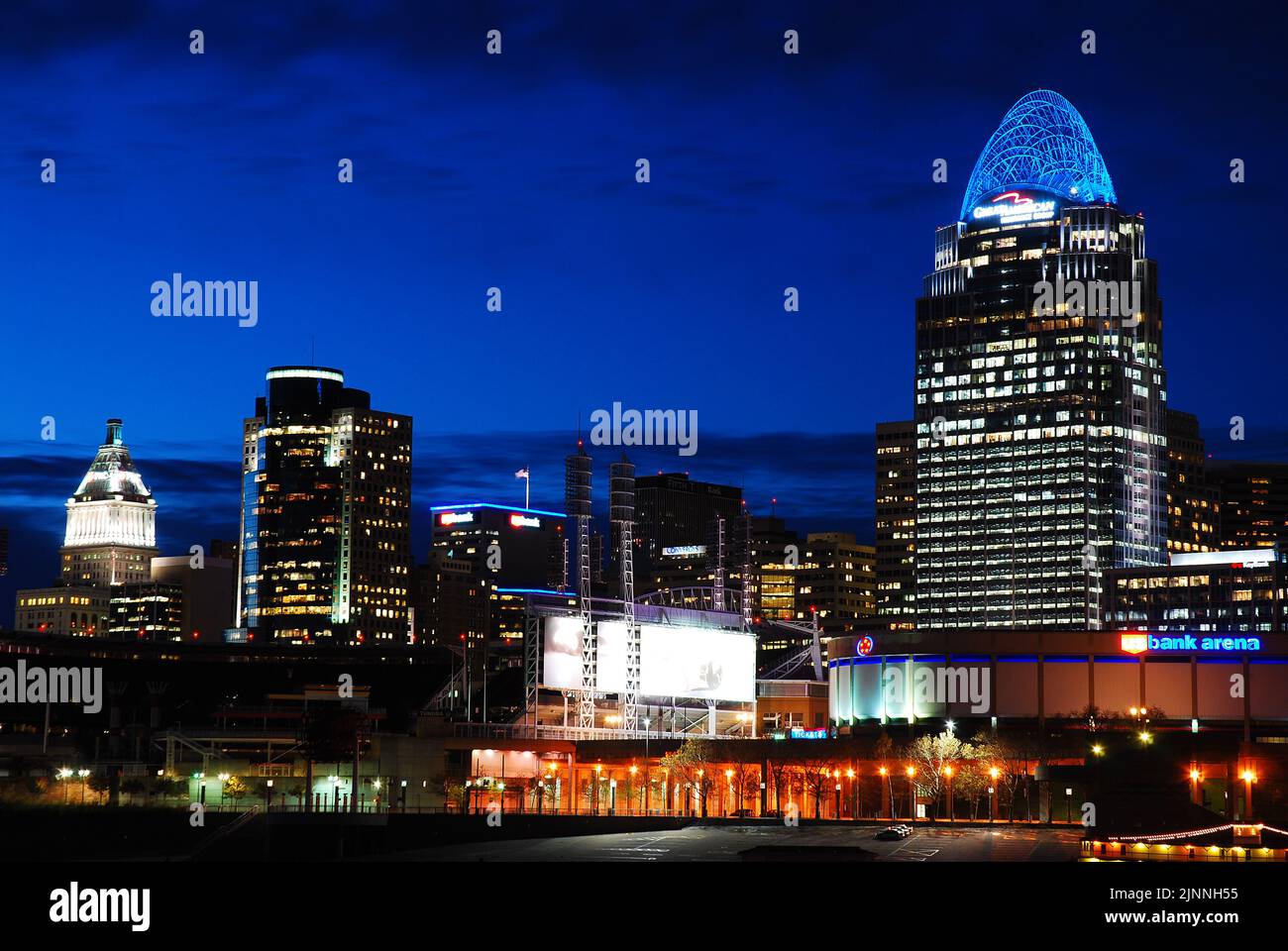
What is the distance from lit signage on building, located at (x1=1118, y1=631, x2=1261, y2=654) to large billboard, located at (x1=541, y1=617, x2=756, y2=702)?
32.3 metres

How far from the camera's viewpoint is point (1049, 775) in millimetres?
132000

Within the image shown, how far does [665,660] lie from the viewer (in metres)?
161

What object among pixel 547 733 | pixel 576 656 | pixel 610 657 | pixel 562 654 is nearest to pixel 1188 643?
pixel 610 657

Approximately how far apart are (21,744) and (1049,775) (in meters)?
96.6

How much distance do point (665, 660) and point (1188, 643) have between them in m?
43.6

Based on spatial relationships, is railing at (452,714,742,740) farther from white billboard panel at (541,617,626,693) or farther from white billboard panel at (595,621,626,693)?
white billboard panel at (595,621,626,693)

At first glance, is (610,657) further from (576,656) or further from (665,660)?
(665,660)

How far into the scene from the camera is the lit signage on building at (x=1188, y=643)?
162000mm

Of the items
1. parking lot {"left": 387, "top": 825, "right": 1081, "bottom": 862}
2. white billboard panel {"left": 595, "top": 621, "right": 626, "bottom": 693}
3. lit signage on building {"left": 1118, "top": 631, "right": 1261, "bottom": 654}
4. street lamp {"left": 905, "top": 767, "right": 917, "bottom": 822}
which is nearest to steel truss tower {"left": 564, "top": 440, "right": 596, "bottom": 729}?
white billboard panel {"left": 595, "top": 621, "right": 626, "bottom": 693}

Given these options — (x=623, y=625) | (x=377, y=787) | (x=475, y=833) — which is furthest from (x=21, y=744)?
(x=475, y=833)

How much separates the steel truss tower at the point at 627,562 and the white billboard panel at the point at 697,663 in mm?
1198

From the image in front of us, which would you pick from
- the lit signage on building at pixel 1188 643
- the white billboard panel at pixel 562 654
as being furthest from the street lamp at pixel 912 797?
the lit signage on building at pixel 1188 643
